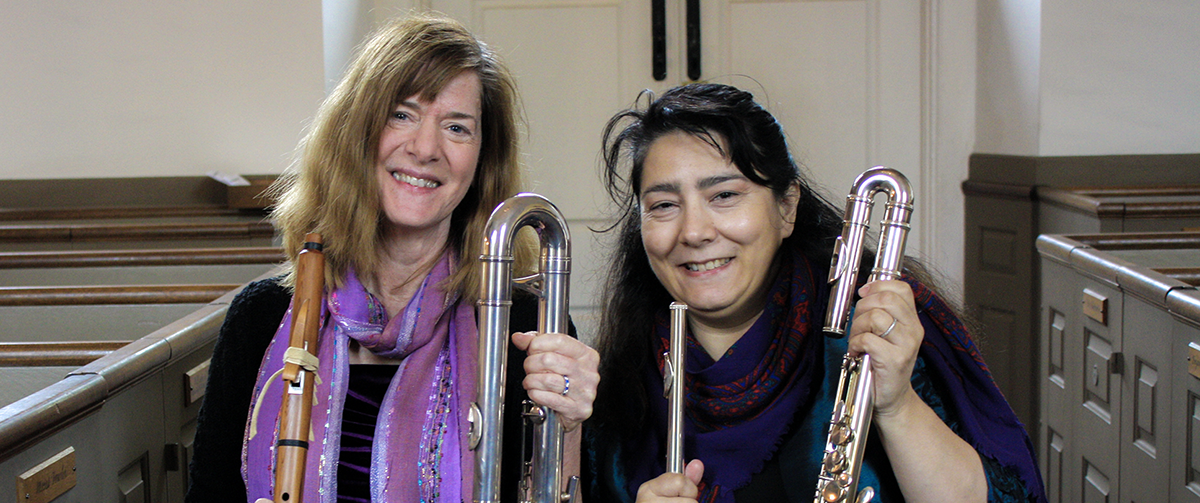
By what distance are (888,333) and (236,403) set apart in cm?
91

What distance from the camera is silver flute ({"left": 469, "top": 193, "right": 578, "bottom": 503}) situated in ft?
3.14

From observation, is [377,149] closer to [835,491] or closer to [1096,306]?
[835,491]

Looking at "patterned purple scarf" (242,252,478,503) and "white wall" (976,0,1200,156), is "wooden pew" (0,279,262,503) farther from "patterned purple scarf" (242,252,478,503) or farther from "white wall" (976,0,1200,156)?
"white wall" (976,0,1200,156)

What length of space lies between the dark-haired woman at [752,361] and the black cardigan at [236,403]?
0.42ft

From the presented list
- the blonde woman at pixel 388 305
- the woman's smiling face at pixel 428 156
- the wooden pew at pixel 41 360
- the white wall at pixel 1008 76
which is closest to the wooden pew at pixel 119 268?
the wooden pew at pixel 41 360

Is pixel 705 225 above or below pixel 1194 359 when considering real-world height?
above

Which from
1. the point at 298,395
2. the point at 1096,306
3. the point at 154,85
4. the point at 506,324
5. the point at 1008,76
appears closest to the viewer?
the point at 506,324

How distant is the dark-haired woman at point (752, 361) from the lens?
1.31m

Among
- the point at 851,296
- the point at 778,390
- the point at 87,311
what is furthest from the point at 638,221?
the point at 87,311

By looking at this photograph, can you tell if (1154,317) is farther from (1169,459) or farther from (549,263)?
(549,263)

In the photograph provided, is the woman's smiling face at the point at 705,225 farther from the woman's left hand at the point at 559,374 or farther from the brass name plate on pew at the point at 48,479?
the brass name plate on pew at the point at 48,479

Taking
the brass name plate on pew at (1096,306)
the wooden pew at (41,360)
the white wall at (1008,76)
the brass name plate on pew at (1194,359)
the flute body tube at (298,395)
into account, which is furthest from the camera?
the white wall at (1008,76)

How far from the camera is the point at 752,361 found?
1412 mm

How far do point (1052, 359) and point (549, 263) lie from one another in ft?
6.96
